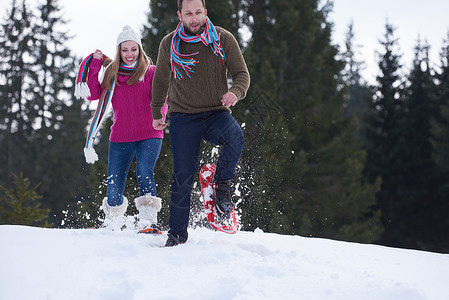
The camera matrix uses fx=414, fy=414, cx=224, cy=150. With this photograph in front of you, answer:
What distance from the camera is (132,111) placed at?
11.6ft

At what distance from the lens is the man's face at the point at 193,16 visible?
2.85 m

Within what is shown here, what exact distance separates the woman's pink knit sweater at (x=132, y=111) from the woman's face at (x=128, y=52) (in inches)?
5.9

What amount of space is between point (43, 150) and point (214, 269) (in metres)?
19.5

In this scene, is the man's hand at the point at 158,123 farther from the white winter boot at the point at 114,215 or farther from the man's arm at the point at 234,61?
the white winter boot at the point at 114,215

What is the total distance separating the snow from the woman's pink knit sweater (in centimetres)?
94

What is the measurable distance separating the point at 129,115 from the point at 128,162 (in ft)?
1.37

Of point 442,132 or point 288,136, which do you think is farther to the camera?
point 442,132

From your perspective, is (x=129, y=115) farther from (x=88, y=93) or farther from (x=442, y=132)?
(x=442, y=132)

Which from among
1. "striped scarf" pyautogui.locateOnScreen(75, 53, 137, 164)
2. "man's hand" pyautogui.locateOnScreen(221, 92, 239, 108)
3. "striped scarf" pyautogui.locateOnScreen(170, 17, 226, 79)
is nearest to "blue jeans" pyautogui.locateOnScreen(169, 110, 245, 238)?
"man's hand" pyautogui.locateOnScreen(221, 92, 239, 108)

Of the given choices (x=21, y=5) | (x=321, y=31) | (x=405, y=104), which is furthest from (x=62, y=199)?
(x=405, y=104)

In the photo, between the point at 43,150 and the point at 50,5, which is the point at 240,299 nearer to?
the point at 43,150

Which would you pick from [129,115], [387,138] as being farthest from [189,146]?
[387,138]

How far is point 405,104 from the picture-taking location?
1994cm

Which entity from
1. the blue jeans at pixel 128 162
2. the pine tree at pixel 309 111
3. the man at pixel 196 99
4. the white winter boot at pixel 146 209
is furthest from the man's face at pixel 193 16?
the pine tree at pixel 309 111
